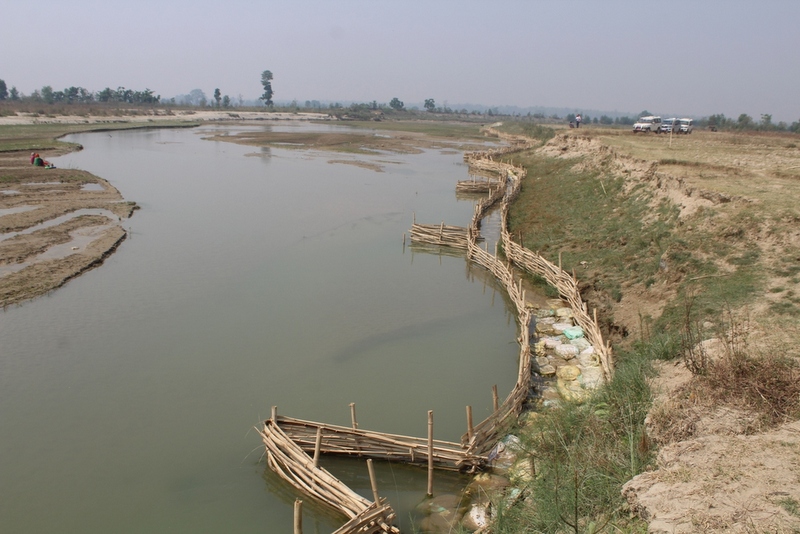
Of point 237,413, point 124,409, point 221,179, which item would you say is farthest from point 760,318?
point 221,179

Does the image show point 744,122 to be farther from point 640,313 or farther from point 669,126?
point 640,313

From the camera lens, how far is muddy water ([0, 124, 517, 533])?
241 inches

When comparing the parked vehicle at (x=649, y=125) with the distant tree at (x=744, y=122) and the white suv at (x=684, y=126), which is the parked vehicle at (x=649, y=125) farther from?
the distant tree at (x=744, y=122)

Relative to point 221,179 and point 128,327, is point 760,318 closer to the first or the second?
point 128,327

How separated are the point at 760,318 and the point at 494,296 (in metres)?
5.82

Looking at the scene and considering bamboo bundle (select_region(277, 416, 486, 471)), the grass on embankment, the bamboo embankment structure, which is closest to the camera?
the grass on embankment

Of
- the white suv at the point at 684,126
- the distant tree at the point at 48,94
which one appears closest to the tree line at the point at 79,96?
the distant tree at the point at 48,94

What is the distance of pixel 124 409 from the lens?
297 inches

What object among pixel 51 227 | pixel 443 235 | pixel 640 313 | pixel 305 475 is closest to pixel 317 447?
pixel 305 475

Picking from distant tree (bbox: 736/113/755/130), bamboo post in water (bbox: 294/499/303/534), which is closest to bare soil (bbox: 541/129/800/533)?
bamboo post in water (bbox: 294/499/303/534)

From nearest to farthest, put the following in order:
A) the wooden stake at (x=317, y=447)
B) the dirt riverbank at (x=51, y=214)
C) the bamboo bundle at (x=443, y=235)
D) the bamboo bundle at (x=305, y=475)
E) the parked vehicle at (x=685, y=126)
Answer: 1. the bamboo bundle at (x=305, y=475)
2. the wooden stake at (x=317, y=447)
3. the dirt riverbank at (x=51, y=214)
4. the bamboo bundle at (x=443, y=235)
5. the parked vehicle at (x=685, y=126)

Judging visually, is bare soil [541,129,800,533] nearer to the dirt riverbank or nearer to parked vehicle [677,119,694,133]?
the dirt riverbank

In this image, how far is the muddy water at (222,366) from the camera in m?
6.12

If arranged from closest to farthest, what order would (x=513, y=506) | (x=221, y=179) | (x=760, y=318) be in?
(x=513, y=506) < (x=760, y=318) < (x=221, y=179)
